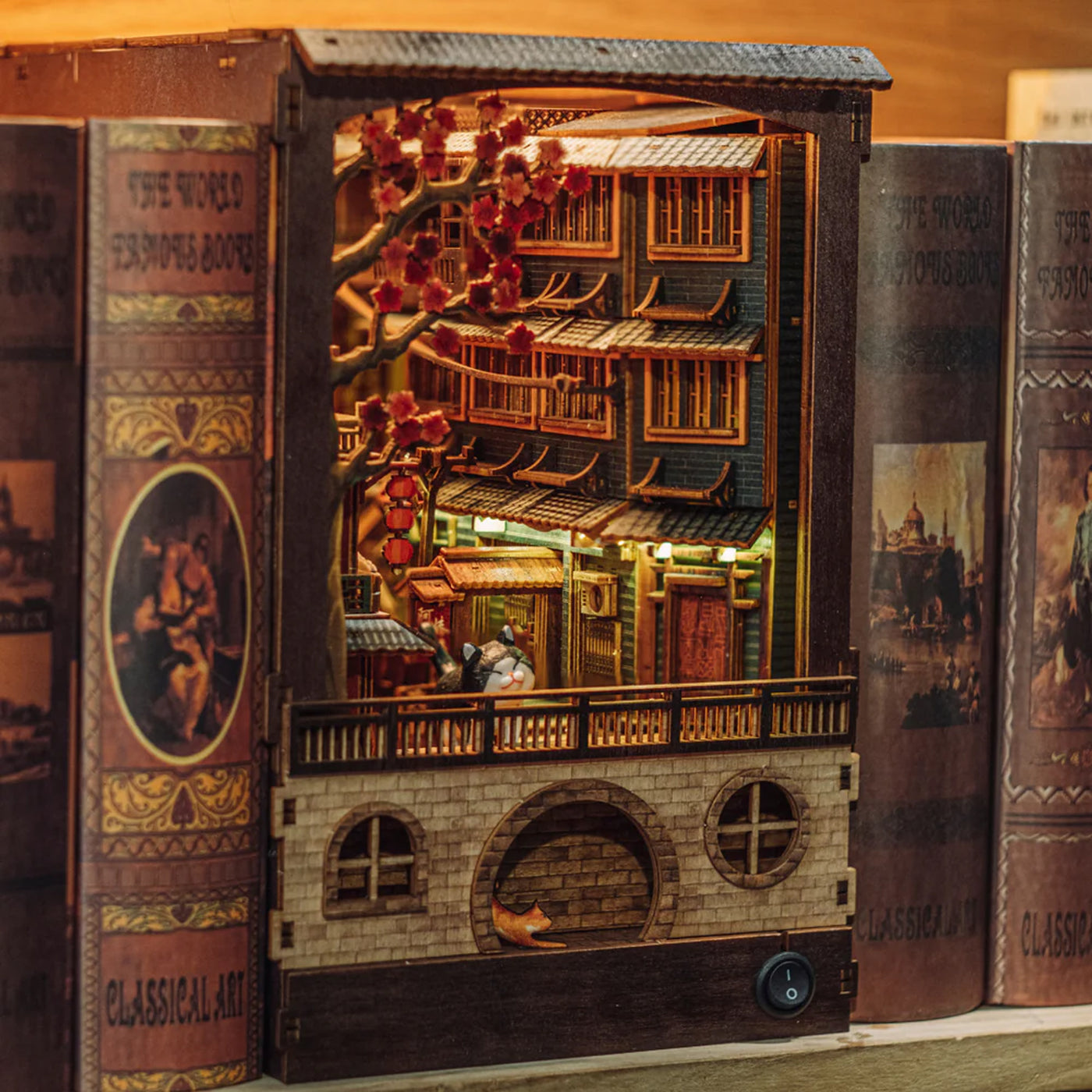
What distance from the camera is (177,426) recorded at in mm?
4117

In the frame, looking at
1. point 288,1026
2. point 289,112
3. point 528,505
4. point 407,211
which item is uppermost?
point 289,112

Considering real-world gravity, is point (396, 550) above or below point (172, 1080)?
above

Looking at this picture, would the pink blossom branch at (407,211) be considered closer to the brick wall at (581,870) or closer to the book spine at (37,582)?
the book spine at (37,582)

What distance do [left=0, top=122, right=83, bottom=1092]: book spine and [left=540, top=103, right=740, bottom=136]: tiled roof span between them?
3.70 feet

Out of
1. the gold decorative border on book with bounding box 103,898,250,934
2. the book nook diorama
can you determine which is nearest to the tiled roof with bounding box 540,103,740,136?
the book nook diorama

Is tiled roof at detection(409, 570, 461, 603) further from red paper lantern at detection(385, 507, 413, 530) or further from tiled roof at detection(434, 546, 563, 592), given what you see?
red paper lantern at detection(385, 507, 413, 530)

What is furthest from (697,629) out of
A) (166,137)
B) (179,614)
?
(166,137)

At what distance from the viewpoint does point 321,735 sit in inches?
166

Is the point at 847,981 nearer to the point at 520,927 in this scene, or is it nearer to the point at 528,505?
the point at 520,927

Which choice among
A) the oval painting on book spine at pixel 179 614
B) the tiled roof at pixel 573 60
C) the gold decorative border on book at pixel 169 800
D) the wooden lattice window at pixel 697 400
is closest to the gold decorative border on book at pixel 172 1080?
the gold decorative border on book at pixel 169 800

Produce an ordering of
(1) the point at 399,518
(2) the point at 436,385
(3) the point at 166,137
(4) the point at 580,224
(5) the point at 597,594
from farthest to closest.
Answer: (2) the point at 436,385 → (5) the point at 597,594 → (4) the point at 580,224 → (1) the point at 399,518 → (3) the point at 166,137

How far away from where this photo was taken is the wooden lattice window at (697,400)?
4645 mm

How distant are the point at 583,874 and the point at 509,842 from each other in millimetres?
209

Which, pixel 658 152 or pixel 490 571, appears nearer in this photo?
pixel 658 152
